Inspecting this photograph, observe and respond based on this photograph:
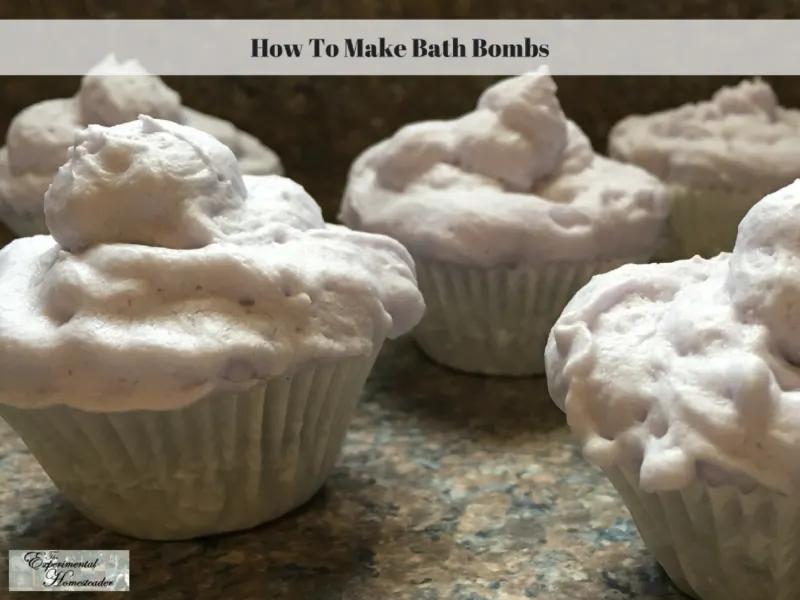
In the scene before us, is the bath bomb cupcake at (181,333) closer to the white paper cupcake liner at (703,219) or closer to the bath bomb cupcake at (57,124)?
the bath bomb cupcake at (57,124)

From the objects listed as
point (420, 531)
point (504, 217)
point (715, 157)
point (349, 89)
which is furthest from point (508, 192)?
point (349, 89)

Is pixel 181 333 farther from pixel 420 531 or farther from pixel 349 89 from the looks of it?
pixel 349 89

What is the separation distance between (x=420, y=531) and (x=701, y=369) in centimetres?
39

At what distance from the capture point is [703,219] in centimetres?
162

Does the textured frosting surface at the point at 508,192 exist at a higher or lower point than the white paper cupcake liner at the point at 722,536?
higher

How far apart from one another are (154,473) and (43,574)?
15 centimetres

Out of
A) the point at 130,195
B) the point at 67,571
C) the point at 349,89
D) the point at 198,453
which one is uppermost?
the point at 130,195

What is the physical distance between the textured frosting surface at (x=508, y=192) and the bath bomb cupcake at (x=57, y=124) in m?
0.29

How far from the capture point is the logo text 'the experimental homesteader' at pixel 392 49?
1857 millimetres

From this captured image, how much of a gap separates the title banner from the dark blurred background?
2 cm

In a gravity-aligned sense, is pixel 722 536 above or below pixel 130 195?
below

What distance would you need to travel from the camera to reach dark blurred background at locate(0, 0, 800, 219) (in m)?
1.83

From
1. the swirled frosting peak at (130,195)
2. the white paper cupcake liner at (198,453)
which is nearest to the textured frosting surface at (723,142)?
the white paper cupcake liner at (198,453)

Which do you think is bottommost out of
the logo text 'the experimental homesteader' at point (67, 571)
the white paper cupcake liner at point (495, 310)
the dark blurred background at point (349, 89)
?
the logo text 'the experimental homesteader' at point (67, 571)
